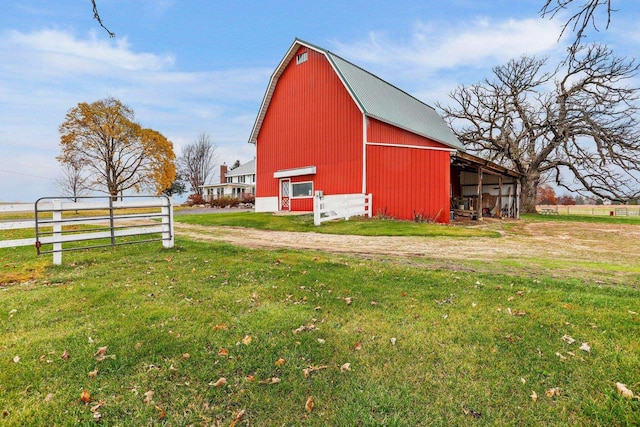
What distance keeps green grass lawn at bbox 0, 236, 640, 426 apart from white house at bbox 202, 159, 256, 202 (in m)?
45.9

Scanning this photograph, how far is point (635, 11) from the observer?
3086mm

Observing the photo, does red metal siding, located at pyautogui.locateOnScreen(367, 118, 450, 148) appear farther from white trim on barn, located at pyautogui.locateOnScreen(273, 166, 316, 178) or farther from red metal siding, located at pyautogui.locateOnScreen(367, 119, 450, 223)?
white trim on barn, located at pyautogui.locateOnScreen(273, 166, 316, 178)

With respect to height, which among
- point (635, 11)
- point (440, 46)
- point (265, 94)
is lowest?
point (635, 11)

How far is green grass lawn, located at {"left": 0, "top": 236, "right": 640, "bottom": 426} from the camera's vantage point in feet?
7.22

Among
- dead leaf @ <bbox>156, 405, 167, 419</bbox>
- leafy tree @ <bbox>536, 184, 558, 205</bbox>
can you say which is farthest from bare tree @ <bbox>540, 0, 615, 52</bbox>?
leafy tree @ <bbox>536, 184, 558, 205</bbox>

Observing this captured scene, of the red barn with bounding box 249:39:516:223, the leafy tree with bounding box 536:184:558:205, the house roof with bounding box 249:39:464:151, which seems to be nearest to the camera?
the red barn with bounding box 249:39:516:223

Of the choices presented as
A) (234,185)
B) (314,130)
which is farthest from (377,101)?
(234,185)

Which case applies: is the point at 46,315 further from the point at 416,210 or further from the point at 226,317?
the point at 416,210

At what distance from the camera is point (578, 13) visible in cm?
322

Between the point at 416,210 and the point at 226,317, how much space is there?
44.5ft

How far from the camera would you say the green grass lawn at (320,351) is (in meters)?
2.20

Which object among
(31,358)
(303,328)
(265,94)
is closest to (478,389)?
(303,328)

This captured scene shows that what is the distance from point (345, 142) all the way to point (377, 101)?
3108mm

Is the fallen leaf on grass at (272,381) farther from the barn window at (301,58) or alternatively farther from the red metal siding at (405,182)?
the barn window at (301,58)
